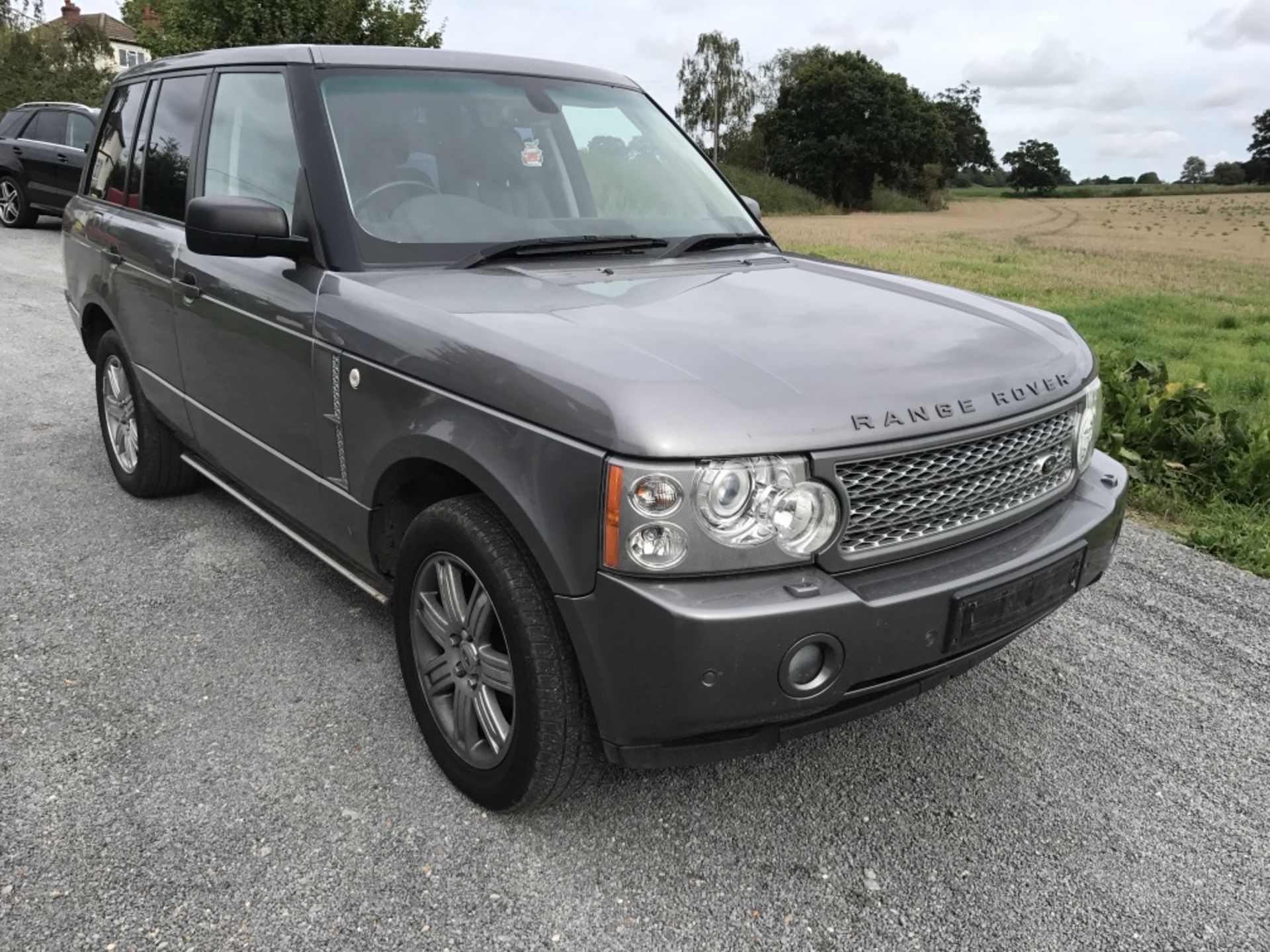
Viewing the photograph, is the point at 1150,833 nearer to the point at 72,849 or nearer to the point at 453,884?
the point at 453,884

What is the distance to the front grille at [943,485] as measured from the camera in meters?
2.21

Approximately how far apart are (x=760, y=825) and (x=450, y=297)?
1.56 m

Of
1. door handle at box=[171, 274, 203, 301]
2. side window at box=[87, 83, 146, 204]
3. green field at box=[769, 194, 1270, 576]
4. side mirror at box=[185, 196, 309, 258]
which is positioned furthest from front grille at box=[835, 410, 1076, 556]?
side window at box=[87, 83, 146, 204]

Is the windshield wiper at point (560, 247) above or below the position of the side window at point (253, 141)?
below

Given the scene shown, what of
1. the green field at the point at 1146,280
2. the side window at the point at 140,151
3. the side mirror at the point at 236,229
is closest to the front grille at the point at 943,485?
the side mirror at the point at 236,229

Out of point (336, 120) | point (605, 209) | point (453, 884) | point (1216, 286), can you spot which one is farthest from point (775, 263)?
point (1216, 286)

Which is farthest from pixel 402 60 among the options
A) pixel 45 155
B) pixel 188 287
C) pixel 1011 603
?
pixel 45 155

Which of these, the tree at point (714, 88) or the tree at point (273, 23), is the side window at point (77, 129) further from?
the tree at point (714, 88)

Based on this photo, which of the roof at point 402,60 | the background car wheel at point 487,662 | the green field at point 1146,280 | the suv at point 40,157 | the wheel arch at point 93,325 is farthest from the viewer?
the suv at point 40,157

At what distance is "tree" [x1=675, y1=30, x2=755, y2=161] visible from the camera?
51125 mm

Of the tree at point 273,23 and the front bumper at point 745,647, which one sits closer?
the front bumper at point 745,647

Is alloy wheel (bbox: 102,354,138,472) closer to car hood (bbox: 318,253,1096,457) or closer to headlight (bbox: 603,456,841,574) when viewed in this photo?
car hood (bbox: 318,253,1096,457)

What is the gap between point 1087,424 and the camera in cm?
285

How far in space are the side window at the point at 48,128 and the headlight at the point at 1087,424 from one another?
15432 mm
